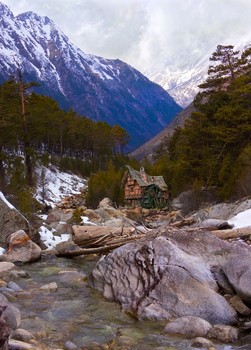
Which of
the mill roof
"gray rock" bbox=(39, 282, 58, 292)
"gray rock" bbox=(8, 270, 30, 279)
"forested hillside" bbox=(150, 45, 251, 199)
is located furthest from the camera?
the mill roof

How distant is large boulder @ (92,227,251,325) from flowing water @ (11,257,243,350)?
396mm

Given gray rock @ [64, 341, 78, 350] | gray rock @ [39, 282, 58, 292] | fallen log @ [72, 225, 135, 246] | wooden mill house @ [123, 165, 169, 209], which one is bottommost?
gray rock @ [64, 341, 78, 350]

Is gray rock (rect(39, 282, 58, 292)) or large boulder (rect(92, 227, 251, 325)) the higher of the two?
large boulder (rect(92, 227, 251, 325))

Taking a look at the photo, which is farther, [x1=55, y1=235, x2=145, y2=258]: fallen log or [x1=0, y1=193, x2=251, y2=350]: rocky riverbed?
[x1=55, y1=235, x2=145, y2=258]: fallen log

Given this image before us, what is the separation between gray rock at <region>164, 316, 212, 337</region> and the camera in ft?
26.6

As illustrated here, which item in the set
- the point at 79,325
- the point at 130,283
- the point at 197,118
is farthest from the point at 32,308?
the point at 197,118

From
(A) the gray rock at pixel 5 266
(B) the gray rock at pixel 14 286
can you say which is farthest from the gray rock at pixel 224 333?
(A) the gray rock at pixel 5 266

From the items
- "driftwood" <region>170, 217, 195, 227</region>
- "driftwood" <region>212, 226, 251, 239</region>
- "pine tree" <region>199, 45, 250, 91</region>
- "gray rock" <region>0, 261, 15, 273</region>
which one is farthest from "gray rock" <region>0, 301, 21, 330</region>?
"pine tree" <region>199, 45, 250, 91</region>

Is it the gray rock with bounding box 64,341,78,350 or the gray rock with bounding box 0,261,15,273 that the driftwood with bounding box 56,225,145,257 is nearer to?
the gray rock with bounding box 0,261,15,273

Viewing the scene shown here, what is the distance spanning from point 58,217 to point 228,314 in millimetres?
20719

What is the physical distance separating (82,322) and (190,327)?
2.33m

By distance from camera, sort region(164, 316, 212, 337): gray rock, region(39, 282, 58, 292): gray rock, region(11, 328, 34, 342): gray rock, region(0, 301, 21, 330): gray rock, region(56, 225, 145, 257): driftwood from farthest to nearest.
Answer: region(56, 225, 145, 257): driftwood < region(39, 282, 58, 292): gray rock < region(164, 316, 212, 337): gray rock < region(0, 301, 21, 330): gray rock < region(11, 328, 34, 342): gray rock

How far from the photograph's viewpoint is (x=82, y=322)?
29.4 feet

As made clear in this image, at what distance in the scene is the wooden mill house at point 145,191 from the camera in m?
47.8
